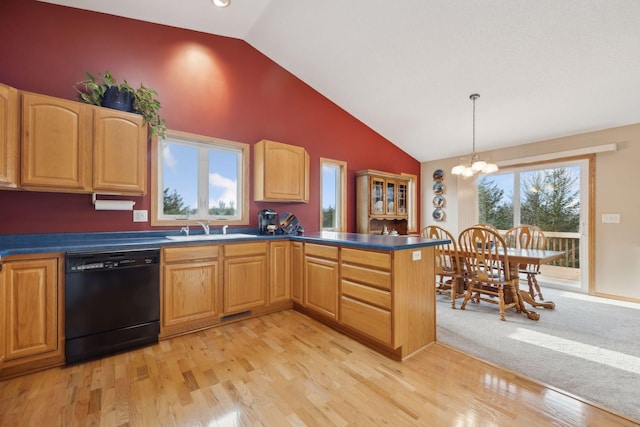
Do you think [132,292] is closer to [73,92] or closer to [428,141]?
[73,92]

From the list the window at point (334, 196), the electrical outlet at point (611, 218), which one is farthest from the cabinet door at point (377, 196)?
the electrical outlet at point (611, 218)

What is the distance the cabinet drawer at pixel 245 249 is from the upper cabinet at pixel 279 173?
2.27ft

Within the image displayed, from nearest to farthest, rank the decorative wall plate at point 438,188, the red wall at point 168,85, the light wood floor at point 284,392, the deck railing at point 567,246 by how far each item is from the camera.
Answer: the light wood floor at point 284,392 → the red wall at point 168,85 → the deck railing at point 567,246 → the decorative wall plate at point 438,188

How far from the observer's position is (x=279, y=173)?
354 cm

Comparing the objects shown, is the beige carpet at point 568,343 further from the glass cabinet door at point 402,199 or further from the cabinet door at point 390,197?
the glass cabinet door at point 402,199

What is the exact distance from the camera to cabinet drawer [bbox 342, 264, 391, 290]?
211cm

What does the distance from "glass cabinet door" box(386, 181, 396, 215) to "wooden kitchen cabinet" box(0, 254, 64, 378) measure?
4.30 m

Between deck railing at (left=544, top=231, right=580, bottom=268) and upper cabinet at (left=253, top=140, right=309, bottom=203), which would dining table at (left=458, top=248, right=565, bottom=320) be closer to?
deck railing at (left=544, top=231, right=580, bottom=268)

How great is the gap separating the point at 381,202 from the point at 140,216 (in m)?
3.52

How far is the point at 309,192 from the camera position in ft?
13.4

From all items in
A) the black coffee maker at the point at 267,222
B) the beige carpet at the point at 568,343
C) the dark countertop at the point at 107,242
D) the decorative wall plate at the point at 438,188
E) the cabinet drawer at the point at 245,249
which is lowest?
the beige carpet at the point at 568,343

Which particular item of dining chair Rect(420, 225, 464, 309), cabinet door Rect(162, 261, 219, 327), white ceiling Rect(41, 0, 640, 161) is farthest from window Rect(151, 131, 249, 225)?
dining chair Rect(420, 225, 464, 309)

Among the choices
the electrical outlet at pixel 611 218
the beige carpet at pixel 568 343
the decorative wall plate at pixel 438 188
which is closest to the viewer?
the beige carpet at pixel 568 343

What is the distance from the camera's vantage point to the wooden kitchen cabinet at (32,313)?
1.86 metres
